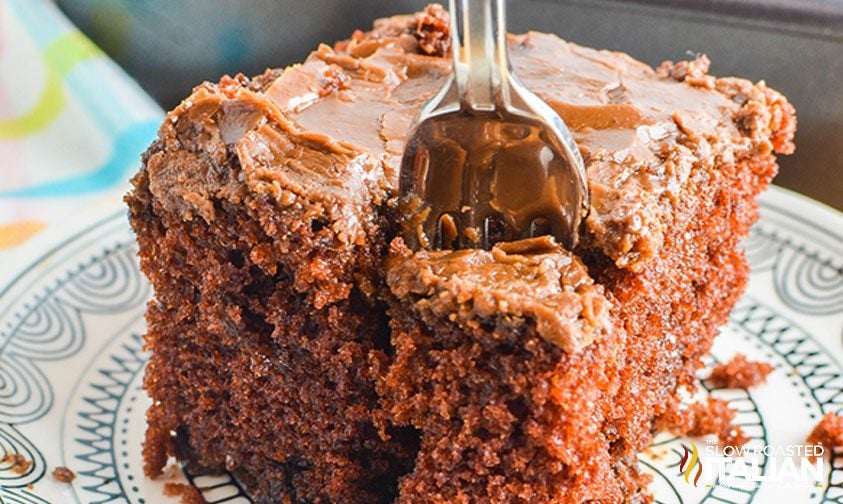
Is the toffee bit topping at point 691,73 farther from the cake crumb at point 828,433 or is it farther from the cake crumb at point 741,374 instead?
the cake crumb at point 828,433

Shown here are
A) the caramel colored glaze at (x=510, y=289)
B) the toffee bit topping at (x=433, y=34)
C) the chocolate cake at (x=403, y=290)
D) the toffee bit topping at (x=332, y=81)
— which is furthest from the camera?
the toffee bit topping at (x=433, y=34)

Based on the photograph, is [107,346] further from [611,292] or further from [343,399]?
[611,292]

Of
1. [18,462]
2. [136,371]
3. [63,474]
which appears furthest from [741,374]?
[18,462]

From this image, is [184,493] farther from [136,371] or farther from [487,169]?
[487,169]

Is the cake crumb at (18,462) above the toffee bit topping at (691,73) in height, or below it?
below

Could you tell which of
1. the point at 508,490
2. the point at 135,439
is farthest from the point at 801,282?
the point at 135,439

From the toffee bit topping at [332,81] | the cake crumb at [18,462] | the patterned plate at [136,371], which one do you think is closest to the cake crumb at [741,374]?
the patterned plate at [136,371]
